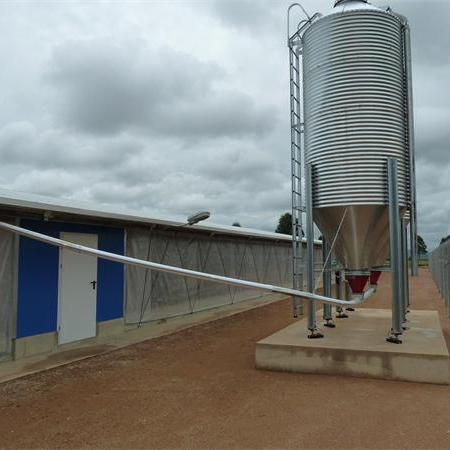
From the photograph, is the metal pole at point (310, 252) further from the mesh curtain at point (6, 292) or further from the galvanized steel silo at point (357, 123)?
the mesh curtain at point (6, 292)

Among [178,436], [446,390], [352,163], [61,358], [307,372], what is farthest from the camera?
[61,358]

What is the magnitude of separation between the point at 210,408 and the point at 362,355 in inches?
90.0

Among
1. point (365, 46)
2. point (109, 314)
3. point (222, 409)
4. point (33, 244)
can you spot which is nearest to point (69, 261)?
point (33, 244)

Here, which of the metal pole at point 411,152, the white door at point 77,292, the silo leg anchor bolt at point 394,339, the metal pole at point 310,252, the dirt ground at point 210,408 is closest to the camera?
the dirt ground at point 210,408

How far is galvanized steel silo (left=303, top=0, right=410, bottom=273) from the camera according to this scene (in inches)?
271

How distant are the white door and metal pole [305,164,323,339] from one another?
4297mm

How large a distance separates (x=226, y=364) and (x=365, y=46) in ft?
17.5

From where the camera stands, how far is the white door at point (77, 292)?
8.25 meters

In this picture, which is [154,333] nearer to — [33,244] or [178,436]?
[33,244]

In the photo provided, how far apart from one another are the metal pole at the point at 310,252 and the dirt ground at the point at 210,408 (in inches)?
39.4

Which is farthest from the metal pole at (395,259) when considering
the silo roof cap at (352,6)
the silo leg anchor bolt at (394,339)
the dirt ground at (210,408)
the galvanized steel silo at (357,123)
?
the silo roof cap at (352,6)

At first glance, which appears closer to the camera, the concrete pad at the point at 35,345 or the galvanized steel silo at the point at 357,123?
the galvanized steel silo at the point at 357,123

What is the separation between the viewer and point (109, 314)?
9445 millimetres

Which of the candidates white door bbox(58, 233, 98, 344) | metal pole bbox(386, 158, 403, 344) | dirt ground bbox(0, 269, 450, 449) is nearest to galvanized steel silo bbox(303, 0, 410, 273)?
metal pole bbox(386, 158, 403, 344)
